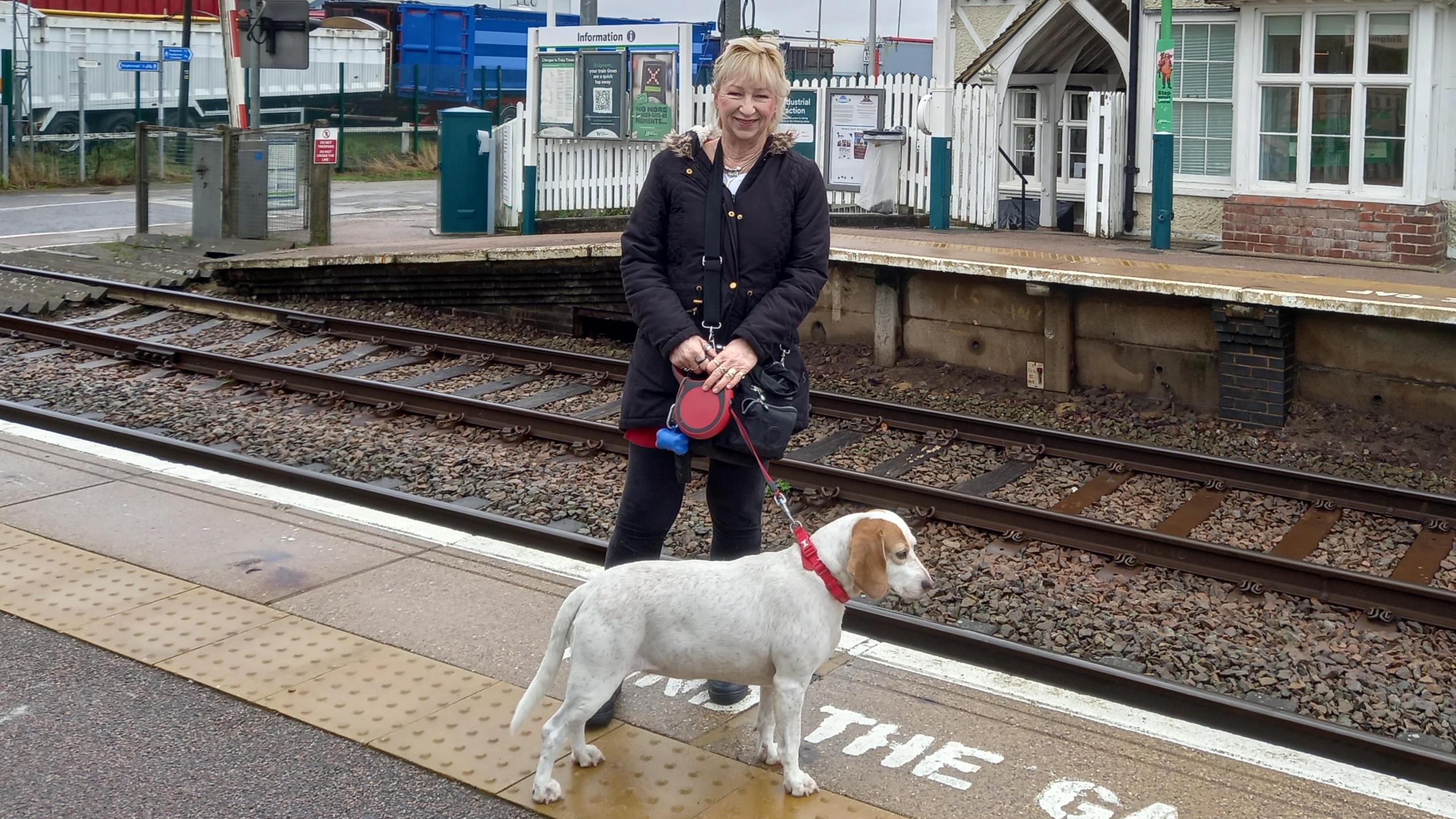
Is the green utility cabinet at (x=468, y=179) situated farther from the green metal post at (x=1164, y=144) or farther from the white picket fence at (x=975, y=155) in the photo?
the green metal post at (x=1164, y=144)

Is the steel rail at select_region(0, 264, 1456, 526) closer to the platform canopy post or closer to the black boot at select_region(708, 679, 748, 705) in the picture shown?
the black boot at select_region(708, 679, 748, 705)

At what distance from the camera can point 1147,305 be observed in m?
10.2

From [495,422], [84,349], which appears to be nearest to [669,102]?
[84,349]

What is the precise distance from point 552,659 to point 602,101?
1384cm

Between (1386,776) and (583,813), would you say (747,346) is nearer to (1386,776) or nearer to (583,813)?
(583,813)

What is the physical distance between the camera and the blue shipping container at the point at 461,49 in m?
39.0

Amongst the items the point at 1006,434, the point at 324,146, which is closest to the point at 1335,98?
the point at 1006,434

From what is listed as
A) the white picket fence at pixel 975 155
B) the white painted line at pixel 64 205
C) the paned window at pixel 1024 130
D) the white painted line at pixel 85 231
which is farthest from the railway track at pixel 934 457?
the white painted line at pixel 64 205

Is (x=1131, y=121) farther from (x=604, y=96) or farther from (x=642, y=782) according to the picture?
(x=642, y=782)

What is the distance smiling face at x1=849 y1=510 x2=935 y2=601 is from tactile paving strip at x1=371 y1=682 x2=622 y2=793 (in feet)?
3.16

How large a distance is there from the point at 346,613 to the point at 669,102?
40.5ft

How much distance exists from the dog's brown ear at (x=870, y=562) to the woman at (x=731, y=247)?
0.55m

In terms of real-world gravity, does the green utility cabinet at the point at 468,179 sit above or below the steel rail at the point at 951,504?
above

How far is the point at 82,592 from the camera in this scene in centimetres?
536
